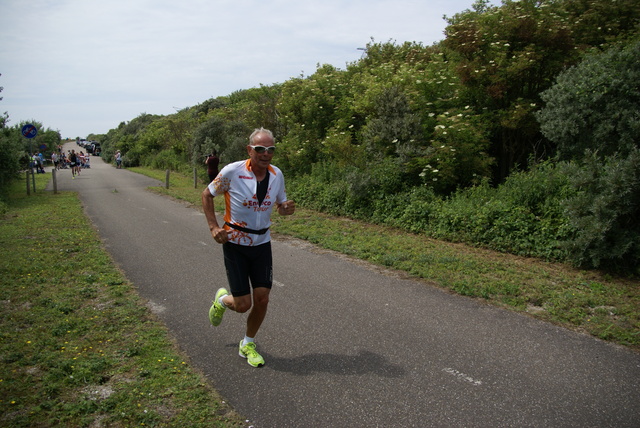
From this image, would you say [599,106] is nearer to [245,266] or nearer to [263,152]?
[263,152]

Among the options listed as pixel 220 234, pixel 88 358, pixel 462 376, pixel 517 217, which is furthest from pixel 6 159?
pixel 462 376

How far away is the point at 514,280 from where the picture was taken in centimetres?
671

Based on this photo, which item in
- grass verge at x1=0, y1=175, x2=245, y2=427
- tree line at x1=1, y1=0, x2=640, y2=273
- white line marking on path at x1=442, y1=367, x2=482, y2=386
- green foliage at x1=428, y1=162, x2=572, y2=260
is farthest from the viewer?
green foliage at x1=428, y1=162, x2=572, y2=260

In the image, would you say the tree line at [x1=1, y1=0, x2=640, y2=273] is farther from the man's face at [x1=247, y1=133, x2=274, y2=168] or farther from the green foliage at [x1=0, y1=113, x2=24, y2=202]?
the green foliage at [x1=0, y1=113, x2=24, y2=202]

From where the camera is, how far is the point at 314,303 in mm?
5922

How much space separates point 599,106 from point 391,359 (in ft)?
24.2

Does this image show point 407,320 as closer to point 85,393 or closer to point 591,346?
point 591,346

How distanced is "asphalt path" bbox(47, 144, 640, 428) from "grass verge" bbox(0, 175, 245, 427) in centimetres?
23

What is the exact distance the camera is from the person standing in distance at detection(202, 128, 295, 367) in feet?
13.8

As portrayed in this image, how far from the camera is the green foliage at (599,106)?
827 centimetres

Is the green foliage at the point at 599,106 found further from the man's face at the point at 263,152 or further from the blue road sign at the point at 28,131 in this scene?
the blue road sign at the point at 28,131

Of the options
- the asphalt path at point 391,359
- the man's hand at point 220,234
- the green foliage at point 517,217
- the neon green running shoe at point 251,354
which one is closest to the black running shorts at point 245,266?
the man's hand at point 220,234

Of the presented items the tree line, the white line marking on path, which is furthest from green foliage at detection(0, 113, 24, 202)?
the white line marking on path

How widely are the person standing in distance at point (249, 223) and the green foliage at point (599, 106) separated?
7.08m
